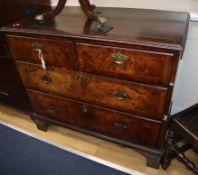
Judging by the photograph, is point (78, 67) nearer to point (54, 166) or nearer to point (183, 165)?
point (54, 166)

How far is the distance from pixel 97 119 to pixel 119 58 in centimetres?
50

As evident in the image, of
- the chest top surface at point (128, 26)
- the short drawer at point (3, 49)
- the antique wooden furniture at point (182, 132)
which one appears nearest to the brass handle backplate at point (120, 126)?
the antique wooden furniture at point (182, 132)

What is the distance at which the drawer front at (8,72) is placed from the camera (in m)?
1.55

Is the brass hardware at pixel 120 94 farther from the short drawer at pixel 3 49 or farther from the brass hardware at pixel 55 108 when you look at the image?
the short drawer at pixel 3 49

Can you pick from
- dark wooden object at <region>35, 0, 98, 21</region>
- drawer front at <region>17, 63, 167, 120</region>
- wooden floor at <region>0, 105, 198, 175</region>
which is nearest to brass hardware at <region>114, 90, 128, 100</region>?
drawer front at <region>17, 63, 167, 120</region>

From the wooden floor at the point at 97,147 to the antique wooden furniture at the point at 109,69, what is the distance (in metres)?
0.10

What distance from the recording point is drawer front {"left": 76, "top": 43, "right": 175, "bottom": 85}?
964mm

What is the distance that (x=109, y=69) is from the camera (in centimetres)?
110

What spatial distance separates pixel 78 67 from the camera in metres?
1.18

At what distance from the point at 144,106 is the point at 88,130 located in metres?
0.50

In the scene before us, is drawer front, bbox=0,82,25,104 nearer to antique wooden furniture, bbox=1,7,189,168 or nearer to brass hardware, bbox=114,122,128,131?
antique wooden furniture, bbox=1,7,189,168

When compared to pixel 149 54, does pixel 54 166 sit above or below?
below

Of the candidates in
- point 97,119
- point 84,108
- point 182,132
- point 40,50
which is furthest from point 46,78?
point 182,132

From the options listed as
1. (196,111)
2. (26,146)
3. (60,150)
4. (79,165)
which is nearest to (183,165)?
(196,111)
